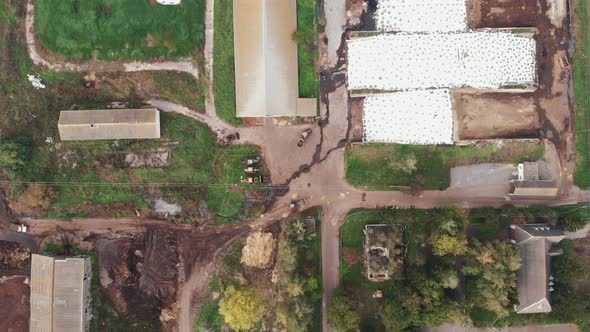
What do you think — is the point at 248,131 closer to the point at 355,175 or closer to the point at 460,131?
the point at 355,175

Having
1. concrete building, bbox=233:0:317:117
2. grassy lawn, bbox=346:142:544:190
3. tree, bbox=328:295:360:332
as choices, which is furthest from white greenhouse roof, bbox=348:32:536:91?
tree, bbox=328:295:360:332

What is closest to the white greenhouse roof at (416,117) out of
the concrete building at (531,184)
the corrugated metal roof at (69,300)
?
the concrete building at (531,184)

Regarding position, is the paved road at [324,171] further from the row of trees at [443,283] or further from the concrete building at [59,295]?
the concrete building at [59,295]

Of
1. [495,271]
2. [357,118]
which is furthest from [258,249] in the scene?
[495,271]

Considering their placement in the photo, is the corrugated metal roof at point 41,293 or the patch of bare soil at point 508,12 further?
the patch of bare soil at point 508,12

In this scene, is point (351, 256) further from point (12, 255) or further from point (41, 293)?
point (12, 255)

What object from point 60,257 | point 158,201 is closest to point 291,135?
point 158,201
